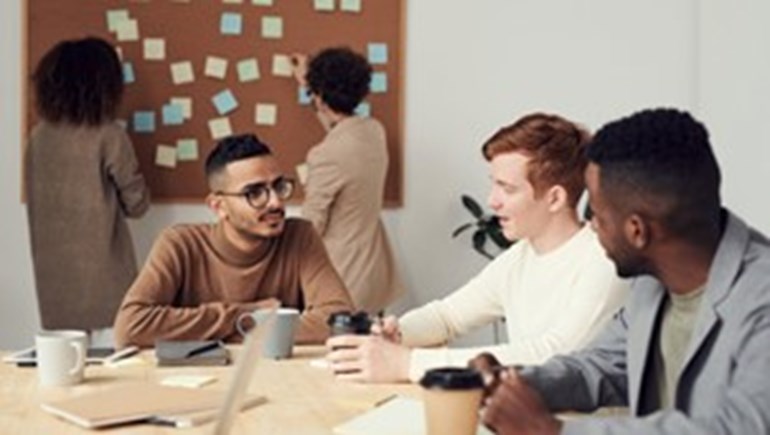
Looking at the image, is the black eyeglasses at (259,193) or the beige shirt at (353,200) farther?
the beige shirt at (353,200)

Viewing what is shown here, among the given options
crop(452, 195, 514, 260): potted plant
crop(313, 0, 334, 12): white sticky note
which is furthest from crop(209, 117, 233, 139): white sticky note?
crop(452, 195, 514, 260): potted plant

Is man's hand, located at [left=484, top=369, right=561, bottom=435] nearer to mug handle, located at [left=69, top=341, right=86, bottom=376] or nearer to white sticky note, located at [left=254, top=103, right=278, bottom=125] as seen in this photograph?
mug handle, located at [left=69, top=341, right=86, bottom=376]

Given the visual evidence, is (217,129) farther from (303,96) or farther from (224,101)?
(303,96)

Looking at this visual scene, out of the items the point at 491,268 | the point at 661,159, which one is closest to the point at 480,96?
the point at 491,268

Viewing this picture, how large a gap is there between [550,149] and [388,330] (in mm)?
530

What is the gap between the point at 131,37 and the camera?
13.8 ft

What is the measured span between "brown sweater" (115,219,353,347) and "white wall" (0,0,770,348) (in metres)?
1.67

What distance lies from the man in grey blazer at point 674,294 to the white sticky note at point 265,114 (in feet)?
9.03

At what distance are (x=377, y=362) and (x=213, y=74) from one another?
2.49 metres

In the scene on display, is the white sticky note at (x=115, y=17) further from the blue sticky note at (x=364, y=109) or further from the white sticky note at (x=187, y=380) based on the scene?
the white sticky note at (x=187, y=380)

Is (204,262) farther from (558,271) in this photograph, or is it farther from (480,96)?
(480,96)

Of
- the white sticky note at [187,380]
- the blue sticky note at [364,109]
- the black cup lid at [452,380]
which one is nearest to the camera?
the black cup lid at [452,380]

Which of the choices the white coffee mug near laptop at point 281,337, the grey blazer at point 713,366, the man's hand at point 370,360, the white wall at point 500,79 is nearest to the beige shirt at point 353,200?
the white wall at point 500,79

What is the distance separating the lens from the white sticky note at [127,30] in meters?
4.21
